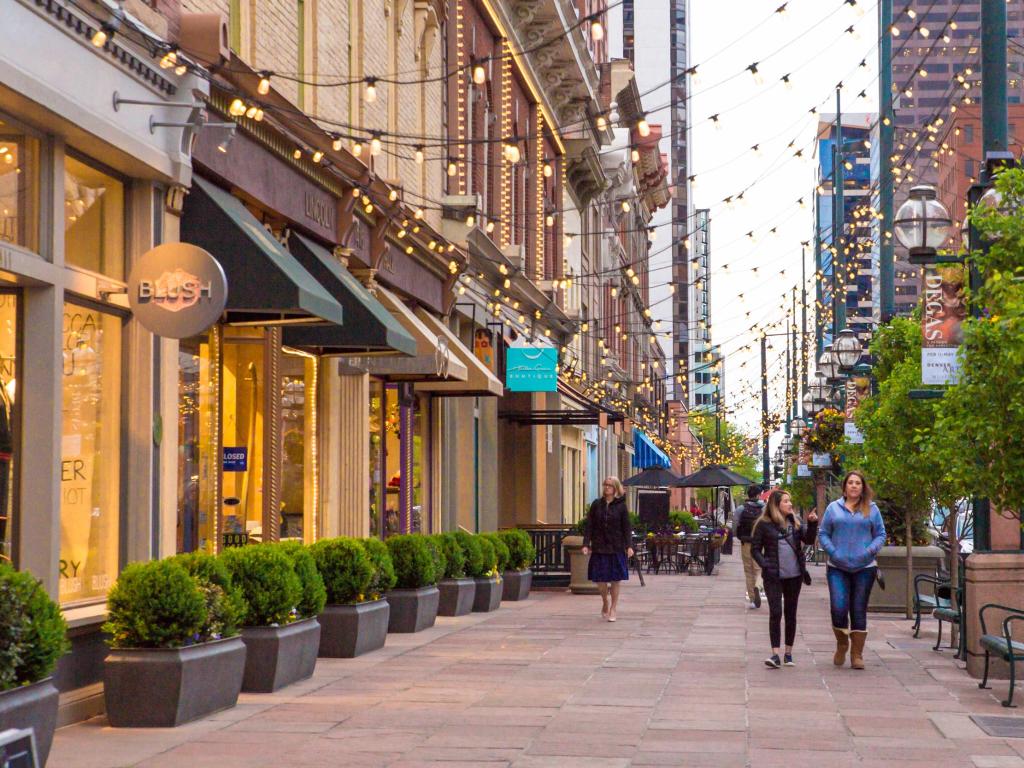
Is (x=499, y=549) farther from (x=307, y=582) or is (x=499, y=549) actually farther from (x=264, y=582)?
(x=264, y=582)

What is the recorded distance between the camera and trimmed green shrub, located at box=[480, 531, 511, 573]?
80.3 ft

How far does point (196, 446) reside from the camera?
15758 mm

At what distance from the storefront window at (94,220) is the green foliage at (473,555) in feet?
31.8

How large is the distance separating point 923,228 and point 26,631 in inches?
407

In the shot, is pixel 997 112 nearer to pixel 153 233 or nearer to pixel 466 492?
pixel 153 233

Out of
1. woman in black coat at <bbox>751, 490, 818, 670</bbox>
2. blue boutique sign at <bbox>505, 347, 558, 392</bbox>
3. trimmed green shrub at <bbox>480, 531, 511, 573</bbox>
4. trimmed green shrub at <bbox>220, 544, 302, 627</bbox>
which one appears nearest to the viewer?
trimmed green shrub at <bbox>220, 544, 302, 627</bbox>

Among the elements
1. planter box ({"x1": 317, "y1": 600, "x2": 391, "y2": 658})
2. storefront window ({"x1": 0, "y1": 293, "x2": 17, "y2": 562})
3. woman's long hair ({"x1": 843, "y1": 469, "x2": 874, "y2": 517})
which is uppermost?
storefront window ({"x1": 0, "y1": 293, "x2": 17, "y2": 562})

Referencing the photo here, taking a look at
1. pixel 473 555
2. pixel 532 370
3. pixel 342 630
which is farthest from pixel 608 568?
pixel 532 370

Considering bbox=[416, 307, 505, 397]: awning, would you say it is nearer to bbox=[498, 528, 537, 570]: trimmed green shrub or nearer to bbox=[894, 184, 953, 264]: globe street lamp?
bbox=[498, 528, 537, 570]: trimmed green shrub

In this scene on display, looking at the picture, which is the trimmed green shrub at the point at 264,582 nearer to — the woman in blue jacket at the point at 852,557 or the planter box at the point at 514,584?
the woman in blue jacket at the point at 852,557

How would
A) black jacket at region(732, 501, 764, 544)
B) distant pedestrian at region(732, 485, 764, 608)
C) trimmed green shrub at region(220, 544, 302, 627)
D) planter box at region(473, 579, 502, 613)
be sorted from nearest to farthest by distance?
trimmed green shrub at region(220, 544, 302, 627), planter box at region(473, 579, 502, 613), distant pedestrian at region(732, 485, 764, 608), black jacket at region(732, 501, 764, 544)

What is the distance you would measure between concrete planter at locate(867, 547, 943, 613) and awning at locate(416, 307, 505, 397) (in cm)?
671

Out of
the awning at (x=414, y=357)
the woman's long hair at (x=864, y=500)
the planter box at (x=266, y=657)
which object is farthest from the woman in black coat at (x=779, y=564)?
the awning at (x=414, y=357)

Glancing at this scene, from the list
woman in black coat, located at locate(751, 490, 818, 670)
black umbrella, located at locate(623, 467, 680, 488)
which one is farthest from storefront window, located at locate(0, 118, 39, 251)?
black umbrella, located at locate(623, 467, 680, 488)
